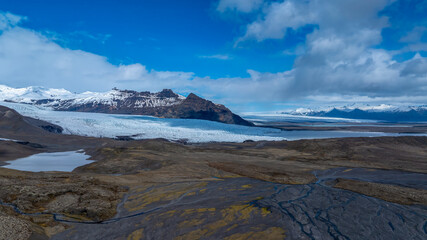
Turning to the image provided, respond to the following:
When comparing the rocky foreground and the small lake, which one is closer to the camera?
the rocky foreground

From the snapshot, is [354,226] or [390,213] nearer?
[354,226]

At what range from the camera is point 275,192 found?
19.3 meters

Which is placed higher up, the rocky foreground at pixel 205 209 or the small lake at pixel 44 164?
the rocky foreground at pixel 205 209

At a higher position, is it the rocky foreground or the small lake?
the rocky foreground

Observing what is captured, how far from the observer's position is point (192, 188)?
20172 mm

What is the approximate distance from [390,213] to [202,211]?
459 inches

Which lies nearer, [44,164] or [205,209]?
[205,209]

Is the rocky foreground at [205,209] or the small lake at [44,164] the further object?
the small lake at [44,164]

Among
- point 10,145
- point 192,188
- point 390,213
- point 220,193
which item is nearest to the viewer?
point 390,213

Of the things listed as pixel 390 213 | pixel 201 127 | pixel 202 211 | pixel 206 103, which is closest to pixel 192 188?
pixel 202 211

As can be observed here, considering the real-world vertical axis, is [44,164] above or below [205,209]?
below

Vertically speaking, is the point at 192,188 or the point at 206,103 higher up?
the point at 206,103

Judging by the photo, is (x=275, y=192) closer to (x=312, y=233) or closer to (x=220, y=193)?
(x=220, y=193)

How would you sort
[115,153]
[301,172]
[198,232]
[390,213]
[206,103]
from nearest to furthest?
[198,232] < [390,213] < [301,172] < [115,153] < [206,103]
